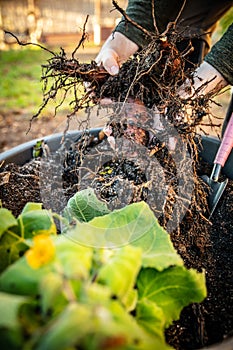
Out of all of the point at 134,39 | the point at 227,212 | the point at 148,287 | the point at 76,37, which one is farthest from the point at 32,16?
the point at 148,287

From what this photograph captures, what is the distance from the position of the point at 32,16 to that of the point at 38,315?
21.6 feet

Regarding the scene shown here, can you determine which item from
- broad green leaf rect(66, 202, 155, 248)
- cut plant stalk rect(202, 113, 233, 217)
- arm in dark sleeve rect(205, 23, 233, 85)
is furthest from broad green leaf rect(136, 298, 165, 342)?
arm in dark sleeve rect(205, 23, 233, 85)

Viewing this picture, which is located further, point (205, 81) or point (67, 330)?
point (205, 81)

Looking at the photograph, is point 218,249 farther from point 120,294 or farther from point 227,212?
point 120,294

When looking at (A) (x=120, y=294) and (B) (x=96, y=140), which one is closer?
(A) (x=120, y=294)

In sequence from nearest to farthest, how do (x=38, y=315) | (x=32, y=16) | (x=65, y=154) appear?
(x=38, y=315) < (x=65, y=154) < (x=32, y=16)

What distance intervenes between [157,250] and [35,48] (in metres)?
5.41

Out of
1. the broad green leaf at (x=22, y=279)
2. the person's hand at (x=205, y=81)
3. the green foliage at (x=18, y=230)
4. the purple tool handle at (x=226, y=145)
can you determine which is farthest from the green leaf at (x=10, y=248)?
the purple tool handle at (x=226, y=145)

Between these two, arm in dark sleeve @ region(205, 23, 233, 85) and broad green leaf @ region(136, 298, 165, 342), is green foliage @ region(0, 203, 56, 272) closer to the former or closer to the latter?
broad green leaf @ region(136, 298, 165, 342)

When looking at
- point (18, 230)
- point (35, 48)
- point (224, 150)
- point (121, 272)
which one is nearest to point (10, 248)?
point (18, 230)

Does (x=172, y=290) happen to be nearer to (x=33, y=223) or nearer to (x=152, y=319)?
(x=152, y=319)

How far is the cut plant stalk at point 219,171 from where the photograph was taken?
128 cm

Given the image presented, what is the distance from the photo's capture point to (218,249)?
1.19 meters

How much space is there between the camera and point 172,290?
80 centimetres
